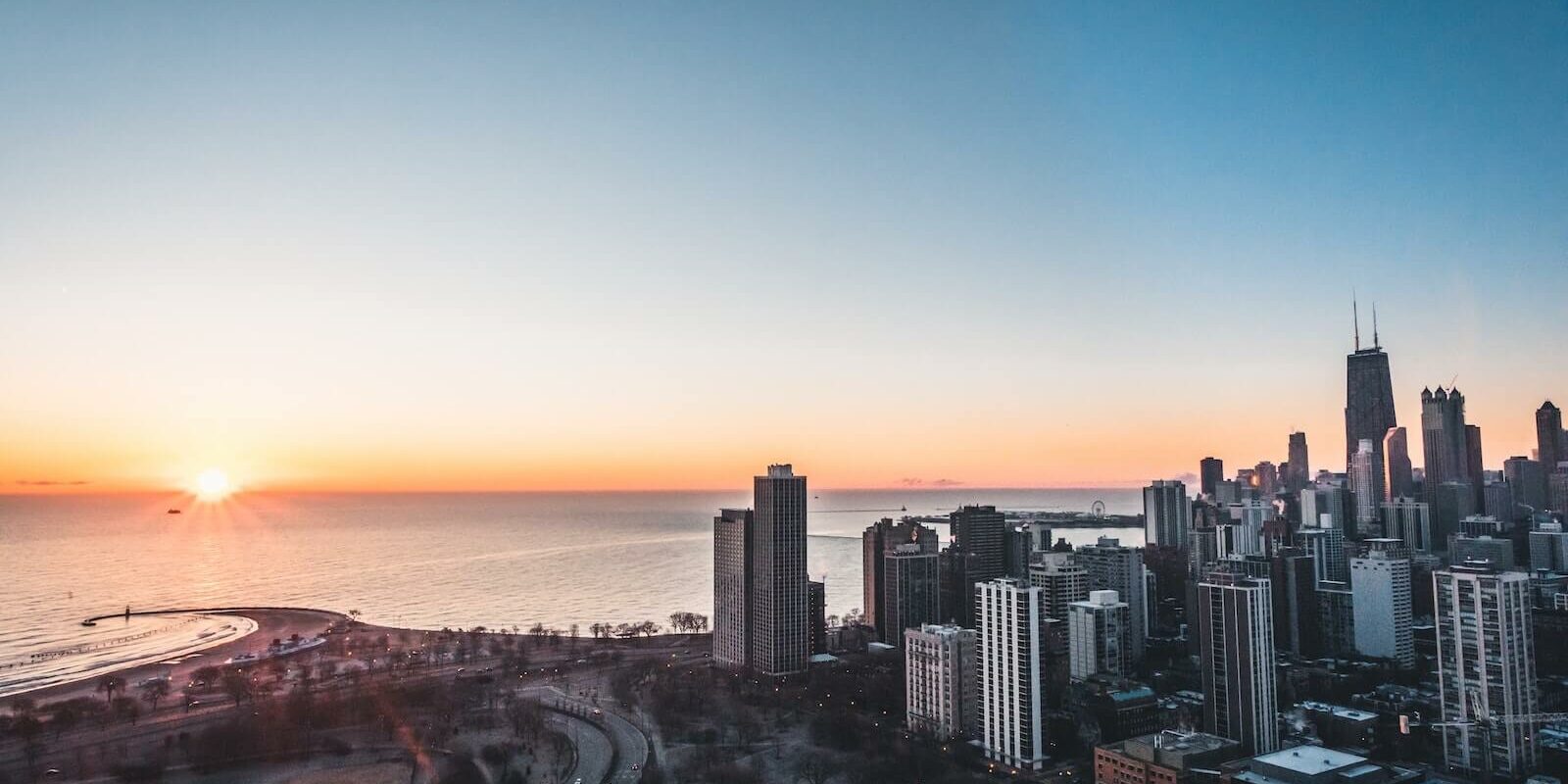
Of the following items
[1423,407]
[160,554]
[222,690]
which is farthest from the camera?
[160,554]

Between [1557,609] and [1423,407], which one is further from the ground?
[1423,407]

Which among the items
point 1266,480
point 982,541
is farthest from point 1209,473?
point 982,541

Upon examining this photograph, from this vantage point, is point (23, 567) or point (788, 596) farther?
point (23, 567)

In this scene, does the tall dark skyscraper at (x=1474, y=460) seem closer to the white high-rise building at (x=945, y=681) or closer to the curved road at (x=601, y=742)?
the white high-rise building at (x=945, y=681)

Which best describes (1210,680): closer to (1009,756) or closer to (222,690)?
(1009,756)

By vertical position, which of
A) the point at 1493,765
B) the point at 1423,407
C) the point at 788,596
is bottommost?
the point at 1493,765

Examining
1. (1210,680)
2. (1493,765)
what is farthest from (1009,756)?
(1493,765)

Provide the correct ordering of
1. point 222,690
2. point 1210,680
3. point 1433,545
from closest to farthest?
point 1210,680 → point 222,690 → point 1433,545
